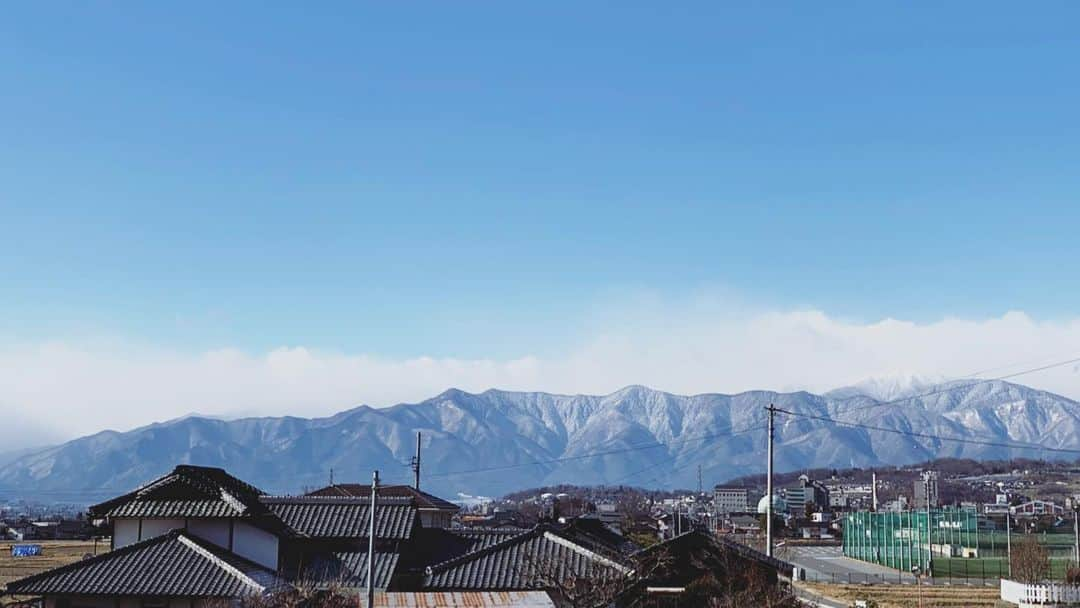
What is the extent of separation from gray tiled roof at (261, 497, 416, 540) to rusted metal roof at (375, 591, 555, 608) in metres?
6.33

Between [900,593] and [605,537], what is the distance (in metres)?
17.2

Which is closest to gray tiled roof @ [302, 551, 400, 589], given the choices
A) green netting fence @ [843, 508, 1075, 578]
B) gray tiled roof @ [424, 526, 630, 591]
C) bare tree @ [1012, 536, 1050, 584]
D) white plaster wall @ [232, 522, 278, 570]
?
white plaster wall @ [232, 522, 278, 570]

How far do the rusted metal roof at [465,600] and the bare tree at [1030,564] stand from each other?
2799cm

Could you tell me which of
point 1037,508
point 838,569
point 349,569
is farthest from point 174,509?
point 1037,508

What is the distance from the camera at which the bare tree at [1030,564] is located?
4462 cm

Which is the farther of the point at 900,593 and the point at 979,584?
→ the point at 979,584

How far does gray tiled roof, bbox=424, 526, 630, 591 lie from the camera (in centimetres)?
2619

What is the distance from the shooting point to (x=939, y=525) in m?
84.4

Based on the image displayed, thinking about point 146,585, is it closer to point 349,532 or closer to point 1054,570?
point 349,532

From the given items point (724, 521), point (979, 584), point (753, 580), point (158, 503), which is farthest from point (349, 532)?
point (724, 521)

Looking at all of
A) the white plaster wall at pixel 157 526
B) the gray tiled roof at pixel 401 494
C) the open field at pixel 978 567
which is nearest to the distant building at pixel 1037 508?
the open field at pixel 978 567

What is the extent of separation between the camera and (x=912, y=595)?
159 feet

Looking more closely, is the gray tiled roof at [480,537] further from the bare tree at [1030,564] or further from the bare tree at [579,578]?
the bare tree at [1030,564]

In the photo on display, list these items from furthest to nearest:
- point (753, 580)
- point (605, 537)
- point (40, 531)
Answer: point (40, 531) < point (605, 537) < point (753, 580)
